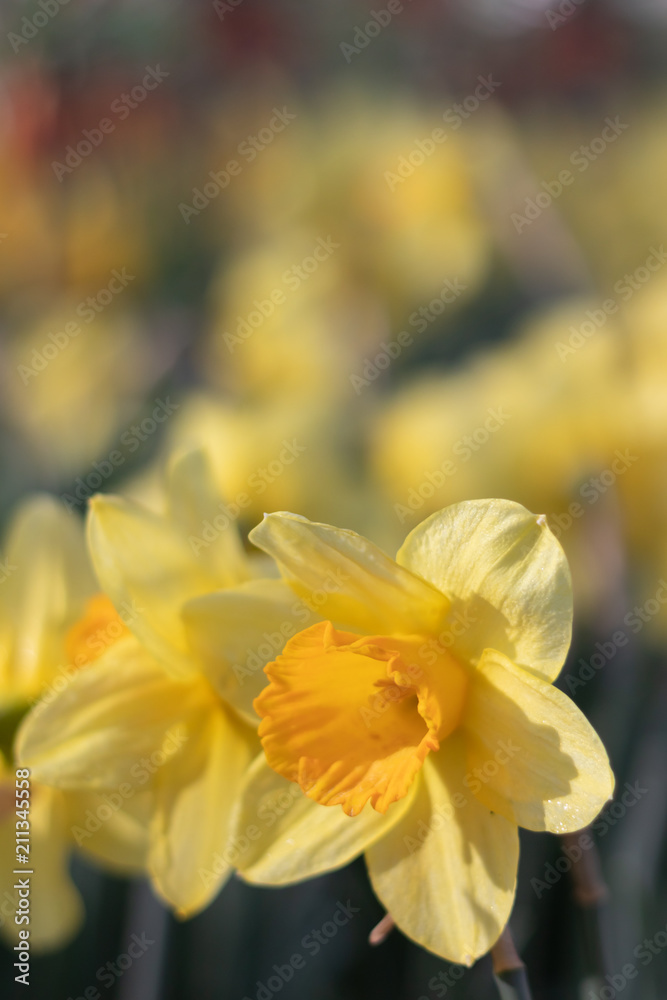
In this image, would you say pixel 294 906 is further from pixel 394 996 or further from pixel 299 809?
pixel 299 809

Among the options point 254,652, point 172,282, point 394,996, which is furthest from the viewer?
point 172,282

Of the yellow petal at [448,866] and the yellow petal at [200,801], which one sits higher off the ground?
the yellow petal at [448,866]

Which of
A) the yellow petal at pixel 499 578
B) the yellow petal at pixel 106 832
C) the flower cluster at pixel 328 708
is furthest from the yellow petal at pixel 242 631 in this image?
the yellow petal at pixel 106 832

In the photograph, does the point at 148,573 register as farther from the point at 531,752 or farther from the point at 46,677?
the point at 531,752

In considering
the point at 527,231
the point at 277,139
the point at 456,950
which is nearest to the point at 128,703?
the point at 456,950

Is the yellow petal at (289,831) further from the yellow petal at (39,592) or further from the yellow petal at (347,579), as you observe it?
the yellow petal at (39,592)

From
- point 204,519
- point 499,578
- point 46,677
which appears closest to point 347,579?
point 499,578
